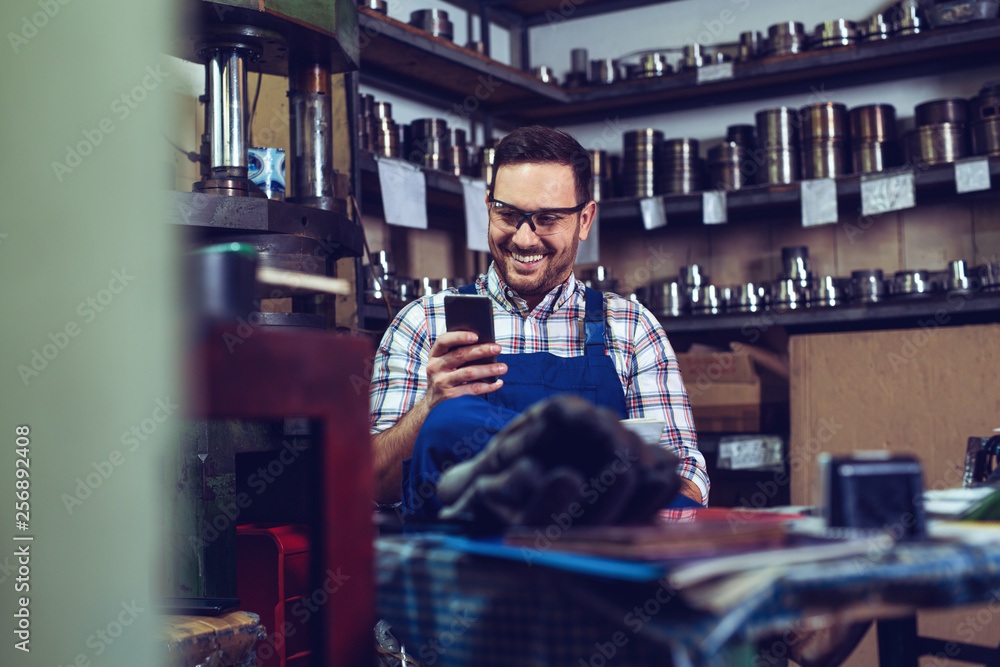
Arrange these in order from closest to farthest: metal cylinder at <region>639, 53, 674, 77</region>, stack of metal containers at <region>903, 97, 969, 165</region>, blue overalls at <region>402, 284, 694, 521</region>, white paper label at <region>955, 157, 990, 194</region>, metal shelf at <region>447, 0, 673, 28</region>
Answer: blue overalls at <region>402, 284, 694, 521</region> → white paper label at <region>955, 157, 990, 194</region> → stack of metal containers at <region>903, 97, 969, 165</region> → metal cylinder at <region>639, 53, 674, 77</region> → metal shelf at <region>447, 0, 673, 28</region>

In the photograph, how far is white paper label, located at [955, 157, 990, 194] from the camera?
10.1ft

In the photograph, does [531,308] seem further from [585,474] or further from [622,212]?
[622,212]

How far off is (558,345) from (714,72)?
1.96 m

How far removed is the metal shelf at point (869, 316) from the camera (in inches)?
120

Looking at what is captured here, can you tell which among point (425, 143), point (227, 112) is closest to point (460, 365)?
point (227, 112)

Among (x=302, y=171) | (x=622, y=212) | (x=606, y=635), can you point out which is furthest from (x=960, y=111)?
(x=606, y=635)

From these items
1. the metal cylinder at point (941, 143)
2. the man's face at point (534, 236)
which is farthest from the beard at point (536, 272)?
the metal cylinder at point (941, 143)

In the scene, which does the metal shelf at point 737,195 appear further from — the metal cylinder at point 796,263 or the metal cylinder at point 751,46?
the metal cylinder at point 751,46

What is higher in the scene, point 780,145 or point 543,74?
point 543,74

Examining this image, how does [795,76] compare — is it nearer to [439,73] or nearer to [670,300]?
[670,300]

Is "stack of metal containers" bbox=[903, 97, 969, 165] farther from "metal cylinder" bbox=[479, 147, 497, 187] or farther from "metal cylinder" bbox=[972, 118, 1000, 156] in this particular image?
"metal cylinder" bbox=[479, 147, 497, 187]

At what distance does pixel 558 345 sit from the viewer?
6.91ft

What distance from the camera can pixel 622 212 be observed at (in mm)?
3672

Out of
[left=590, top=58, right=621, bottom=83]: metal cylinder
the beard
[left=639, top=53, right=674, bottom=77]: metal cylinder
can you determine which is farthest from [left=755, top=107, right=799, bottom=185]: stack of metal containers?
the beard
